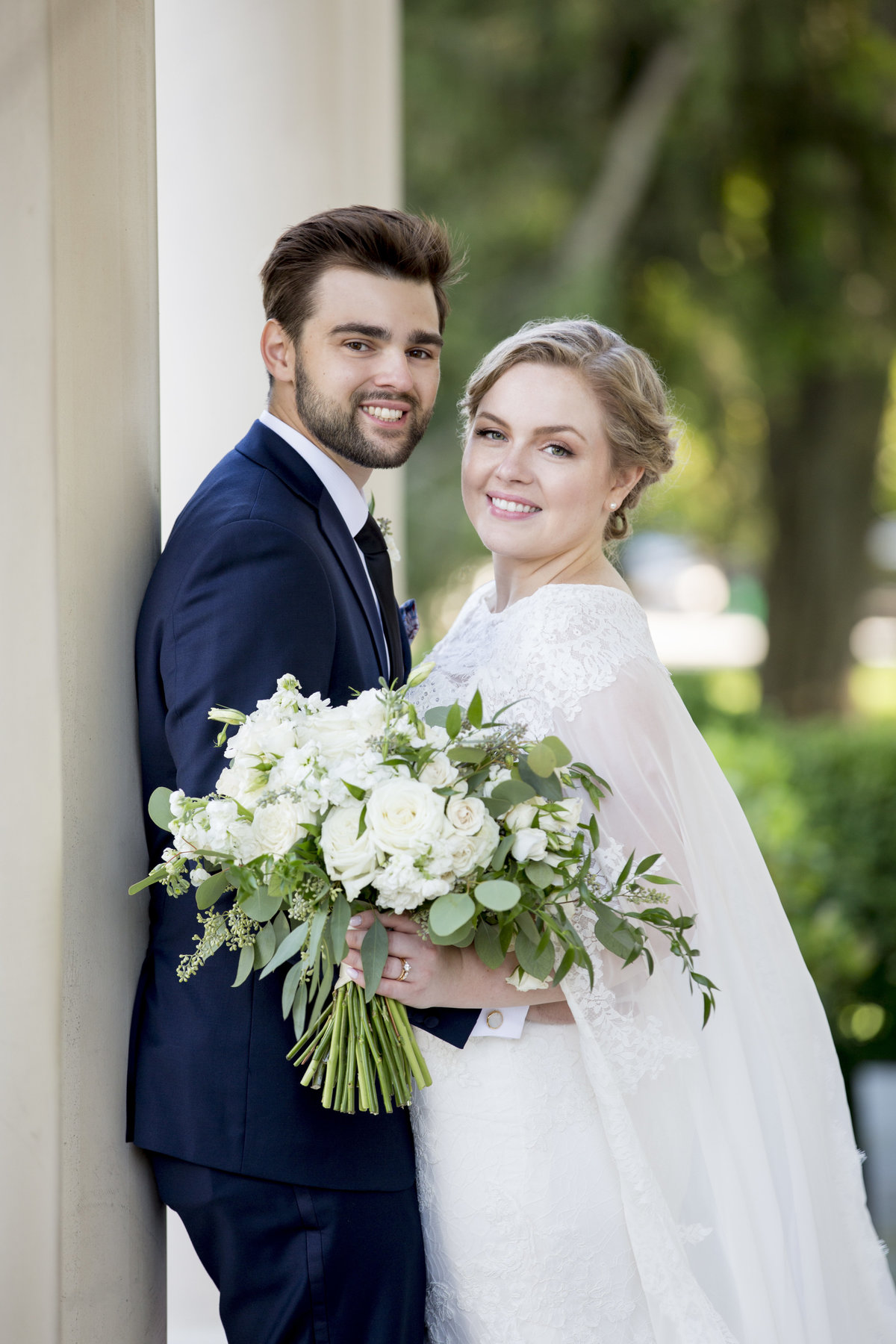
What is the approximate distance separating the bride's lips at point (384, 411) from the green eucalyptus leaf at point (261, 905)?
1.09 m

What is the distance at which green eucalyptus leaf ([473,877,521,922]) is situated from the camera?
1868 millimetres

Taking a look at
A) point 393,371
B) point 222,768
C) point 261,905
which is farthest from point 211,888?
point 393,371

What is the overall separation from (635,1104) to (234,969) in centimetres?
77

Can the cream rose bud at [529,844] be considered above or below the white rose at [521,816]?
below

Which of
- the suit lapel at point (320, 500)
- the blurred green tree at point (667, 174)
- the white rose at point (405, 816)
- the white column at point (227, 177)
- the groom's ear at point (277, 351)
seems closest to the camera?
the white rose at point (405, 816)

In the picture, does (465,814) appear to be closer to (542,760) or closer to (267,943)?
(542,760)

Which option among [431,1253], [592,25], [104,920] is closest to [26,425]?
[104,920]

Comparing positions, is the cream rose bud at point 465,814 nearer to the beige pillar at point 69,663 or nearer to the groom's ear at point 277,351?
the beige pillar at point 69,663

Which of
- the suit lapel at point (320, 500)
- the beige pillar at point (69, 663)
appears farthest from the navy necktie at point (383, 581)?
the beige pillar at point (69, 663)

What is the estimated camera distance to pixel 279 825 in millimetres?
1924

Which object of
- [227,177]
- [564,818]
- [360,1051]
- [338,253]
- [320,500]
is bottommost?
[360,1051]

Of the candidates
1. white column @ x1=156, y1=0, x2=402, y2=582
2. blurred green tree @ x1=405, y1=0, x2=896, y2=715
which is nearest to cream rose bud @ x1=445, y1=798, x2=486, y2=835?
white column @ x1=156, y1=0, x2=402, y2=582

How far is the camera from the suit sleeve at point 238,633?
7.13 feet

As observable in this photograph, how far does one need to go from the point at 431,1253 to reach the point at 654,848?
86 cm
